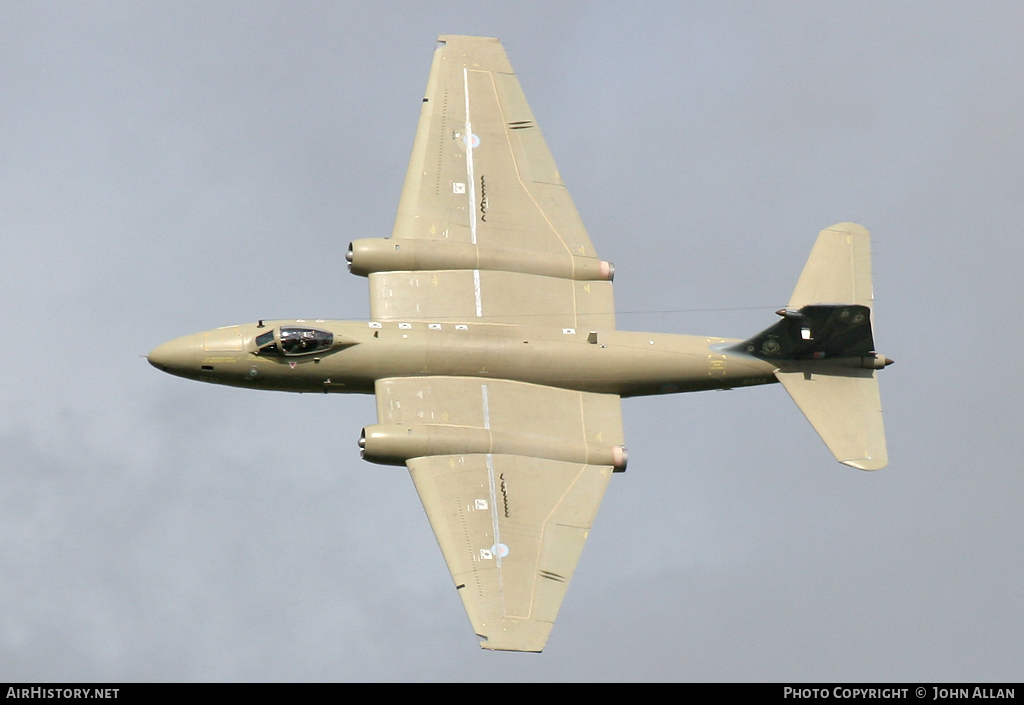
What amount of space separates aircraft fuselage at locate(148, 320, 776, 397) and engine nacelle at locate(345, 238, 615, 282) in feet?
7.86

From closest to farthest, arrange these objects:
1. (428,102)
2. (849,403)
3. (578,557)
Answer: (578,557)
(849,403)
(428,102)

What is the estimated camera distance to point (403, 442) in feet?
200

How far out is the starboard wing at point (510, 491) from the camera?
58812mm

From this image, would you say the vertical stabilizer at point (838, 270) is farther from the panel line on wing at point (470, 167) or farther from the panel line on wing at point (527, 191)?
the panel line on wing at point (470, 167)

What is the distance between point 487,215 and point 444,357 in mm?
6428

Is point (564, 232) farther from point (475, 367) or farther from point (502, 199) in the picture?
point (475, 367)

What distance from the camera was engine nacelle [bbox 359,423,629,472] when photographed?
60.9 metres

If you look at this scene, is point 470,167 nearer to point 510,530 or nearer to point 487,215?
point 487,215

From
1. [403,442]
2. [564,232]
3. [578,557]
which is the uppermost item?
[564,232]

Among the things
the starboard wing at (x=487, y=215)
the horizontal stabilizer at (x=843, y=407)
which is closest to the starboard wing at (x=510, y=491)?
the starboard wing at (x=487, y=215)

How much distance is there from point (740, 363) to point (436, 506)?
40.4 ft

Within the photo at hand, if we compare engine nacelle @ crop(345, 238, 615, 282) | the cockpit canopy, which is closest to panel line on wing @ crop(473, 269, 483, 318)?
engine nacelle @ crop(345, 238, 615, 282)

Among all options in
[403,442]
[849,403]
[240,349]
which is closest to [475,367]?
[403,442]

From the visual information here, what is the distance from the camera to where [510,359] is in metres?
63.3
